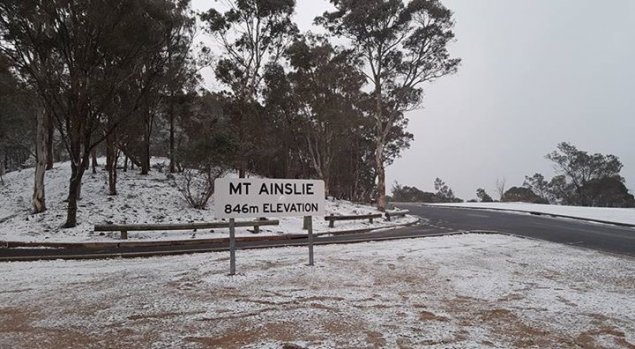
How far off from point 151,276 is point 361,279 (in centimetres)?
393

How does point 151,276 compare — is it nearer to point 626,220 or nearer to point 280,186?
point 280,186

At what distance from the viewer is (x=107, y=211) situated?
17891 millimetres

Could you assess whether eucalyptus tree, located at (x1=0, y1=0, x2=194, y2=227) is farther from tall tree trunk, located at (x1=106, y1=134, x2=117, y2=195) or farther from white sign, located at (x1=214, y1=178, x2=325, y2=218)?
white sign, located at (x1=214, y1=178, x2=325, y2=218)

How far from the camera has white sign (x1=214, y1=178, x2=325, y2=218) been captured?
7207 millimetres

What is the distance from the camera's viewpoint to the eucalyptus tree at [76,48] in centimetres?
1467

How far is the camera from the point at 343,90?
2983 centimetres

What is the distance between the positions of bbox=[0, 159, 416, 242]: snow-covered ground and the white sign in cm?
720

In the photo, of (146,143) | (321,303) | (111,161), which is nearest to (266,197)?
(321,303)

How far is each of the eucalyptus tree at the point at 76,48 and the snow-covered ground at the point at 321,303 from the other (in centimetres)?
825

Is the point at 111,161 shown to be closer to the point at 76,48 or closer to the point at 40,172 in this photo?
the point at 40,172

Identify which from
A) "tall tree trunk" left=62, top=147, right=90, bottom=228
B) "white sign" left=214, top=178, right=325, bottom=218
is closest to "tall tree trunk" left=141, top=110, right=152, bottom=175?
"tall tree trunk" left=62, top=147, right=90, bottom=228

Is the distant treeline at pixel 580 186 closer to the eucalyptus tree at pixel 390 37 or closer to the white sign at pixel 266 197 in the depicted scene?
the eucalyptus tree at pixel 390 37

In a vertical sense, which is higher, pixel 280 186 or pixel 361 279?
pixel 280 186

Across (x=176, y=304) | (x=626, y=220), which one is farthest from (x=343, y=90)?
(x=176, y=304)
